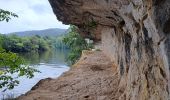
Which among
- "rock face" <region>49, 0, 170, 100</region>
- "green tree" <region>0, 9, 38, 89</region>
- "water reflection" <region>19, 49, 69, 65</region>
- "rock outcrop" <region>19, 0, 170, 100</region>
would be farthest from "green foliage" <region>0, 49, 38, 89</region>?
"water reflection" <region>19, 49, 69, 65</region>

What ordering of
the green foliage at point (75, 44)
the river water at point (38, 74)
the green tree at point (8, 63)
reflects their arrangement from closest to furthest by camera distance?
the green tree at point (8, 63) < the river water at point (38, 74) < the green foliage at point (75, 44)

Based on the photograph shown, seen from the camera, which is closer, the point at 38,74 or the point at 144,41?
the point at 144,41

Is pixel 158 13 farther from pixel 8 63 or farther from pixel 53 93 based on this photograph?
pixel 8 63

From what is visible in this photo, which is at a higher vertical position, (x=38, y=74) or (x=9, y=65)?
(x=9, y=65)

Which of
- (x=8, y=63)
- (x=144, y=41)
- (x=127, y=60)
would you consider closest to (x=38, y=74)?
(x=8, y=63)

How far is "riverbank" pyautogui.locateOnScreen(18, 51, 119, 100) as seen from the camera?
11320 millimetres

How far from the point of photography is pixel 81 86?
12.4 meters

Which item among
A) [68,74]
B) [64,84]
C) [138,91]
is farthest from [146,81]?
[68,74]

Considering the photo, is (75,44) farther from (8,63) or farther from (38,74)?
(8,63)

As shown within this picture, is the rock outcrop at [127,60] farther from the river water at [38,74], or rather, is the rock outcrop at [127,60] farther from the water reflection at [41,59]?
the water reflection at [41,59]

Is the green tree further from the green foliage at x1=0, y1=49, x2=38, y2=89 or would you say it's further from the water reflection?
the water reflection

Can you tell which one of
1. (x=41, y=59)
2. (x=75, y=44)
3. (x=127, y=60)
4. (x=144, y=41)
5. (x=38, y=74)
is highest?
(x=75, y=44)

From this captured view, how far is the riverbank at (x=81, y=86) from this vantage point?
11.3 meters

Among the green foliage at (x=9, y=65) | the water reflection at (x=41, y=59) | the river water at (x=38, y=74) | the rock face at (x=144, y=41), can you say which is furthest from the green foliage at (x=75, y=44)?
the rock face at (x=144, y=41)
